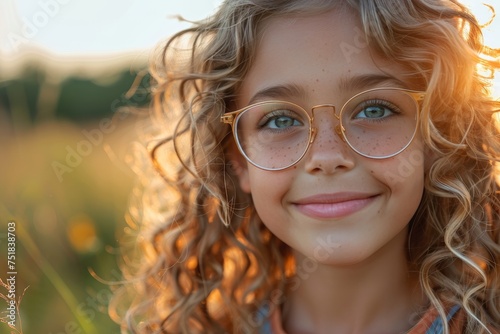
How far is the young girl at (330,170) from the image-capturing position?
230cm

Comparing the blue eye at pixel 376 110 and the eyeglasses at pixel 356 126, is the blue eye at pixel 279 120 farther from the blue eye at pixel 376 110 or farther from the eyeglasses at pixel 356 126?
the blue eye at pixel 376 110

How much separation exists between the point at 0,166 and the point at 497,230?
2573mm

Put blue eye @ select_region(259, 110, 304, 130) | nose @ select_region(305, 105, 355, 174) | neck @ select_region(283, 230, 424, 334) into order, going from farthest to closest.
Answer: neck @ select_region(283, 230, 424, 334) < blue eye @ select_region(259, 110, 304, 130) < nose @ select_region(305, 105, 355, 174)

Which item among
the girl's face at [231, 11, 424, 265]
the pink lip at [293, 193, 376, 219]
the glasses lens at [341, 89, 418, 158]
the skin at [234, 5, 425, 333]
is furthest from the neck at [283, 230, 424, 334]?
the glasses lens at [341, 89, 418, 158]

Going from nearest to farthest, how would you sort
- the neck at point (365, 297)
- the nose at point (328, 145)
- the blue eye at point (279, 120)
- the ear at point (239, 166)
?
the nose at point (328, 145)
the blue eye at point (279, 120)
the neck at point (365, 297)
the ear at point (239, 166)

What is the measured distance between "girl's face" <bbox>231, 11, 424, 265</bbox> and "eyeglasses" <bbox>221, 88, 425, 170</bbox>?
0.07 ft

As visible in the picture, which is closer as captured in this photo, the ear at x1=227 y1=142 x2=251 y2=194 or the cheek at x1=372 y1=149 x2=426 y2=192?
the cheek at x1=372 y1=149 x2=426 y2=192

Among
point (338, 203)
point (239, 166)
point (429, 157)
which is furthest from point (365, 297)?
point (239, 166)

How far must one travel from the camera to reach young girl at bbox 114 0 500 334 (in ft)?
7.55

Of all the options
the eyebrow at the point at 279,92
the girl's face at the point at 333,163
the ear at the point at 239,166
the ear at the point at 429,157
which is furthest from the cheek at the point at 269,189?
the ear at the point at 429,157

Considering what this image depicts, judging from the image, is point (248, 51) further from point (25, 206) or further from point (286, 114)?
point (25, 206)

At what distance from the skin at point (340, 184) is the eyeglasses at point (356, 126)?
0.02m

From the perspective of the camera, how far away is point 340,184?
7.57ft

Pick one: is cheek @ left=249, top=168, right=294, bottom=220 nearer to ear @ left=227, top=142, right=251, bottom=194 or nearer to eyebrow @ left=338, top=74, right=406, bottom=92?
ear @ left=227, top=142, right=251, bottom=194
